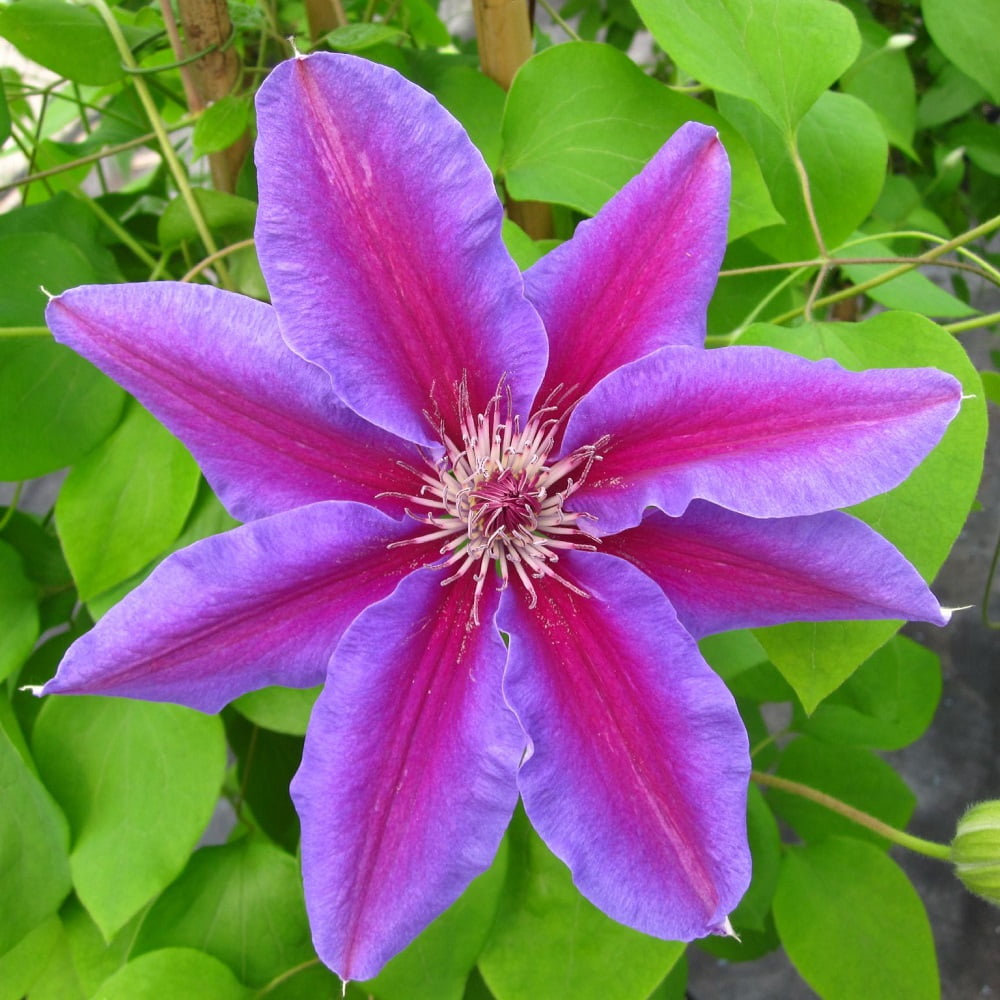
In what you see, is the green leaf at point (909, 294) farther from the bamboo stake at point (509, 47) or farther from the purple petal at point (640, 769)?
the purple petal at point (640, 769)

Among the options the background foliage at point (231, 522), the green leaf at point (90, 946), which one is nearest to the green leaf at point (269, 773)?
the background foliage at point (231, 522)

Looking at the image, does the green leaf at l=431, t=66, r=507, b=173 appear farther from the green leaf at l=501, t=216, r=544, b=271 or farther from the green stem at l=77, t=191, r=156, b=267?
the green stem at l=77, t=191, r=156, b=267

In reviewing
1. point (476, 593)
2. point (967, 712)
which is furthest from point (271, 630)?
point (967, 712)

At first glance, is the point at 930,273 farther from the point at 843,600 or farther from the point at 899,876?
the point at 843,600

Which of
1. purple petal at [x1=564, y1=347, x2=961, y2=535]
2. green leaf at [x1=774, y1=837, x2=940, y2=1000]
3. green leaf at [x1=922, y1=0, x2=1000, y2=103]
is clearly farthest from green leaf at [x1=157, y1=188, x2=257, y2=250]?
green leaf at [x1=774, y1=837, x2=940, y2=1000]

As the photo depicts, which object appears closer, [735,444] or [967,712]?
[735,444]

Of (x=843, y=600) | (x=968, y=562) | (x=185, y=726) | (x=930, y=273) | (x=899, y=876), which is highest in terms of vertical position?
(x=843, y=600)
